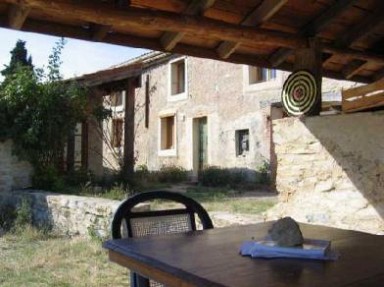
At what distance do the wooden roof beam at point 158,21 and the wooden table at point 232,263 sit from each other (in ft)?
5.67

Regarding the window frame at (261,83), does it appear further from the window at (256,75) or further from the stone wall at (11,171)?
the stone wall at (11,171)

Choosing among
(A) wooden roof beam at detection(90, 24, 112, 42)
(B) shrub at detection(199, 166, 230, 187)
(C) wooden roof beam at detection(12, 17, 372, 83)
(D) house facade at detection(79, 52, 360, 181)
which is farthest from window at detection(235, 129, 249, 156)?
(A) wooden roof beam at detection(90, 24, 112, 42)

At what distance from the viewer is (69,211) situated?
7.48 m

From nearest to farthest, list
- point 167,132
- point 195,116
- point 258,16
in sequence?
point 258,16
point 195,116
point 167,132

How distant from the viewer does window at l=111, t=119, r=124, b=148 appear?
47.8 ft

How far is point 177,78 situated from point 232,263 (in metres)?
14.4

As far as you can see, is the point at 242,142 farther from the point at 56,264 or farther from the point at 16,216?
the point at 56,264

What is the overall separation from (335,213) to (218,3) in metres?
2.24

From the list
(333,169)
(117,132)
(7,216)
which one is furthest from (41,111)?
(333,169)

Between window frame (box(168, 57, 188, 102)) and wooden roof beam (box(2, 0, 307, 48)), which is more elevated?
window frame (box(168, 57, 188, 102))

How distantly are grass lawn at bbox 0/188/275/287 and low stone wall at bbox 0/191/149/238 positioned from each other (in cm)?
32

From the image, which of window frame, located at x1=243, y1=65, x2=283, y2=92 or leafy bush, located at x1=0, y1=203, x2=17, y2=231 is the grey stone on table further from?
window frame, located at x1=243, y1=65, x2=283, y2=92

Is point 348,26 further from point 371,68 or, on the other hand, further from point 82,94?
point 82,94

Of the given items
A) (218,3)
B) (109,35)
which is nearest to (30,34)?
(109,35)
